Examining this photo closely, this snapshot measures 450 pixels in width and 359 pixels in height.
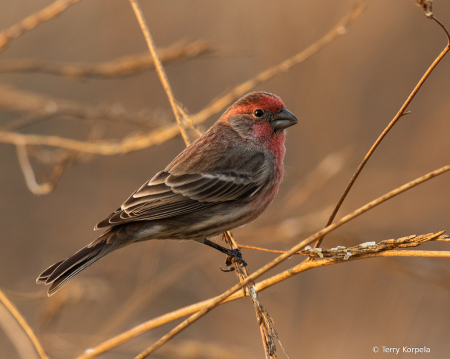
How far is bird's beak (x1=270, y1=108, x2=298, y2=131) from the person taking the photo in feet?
16.6

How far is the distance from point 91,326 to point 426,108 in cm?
641

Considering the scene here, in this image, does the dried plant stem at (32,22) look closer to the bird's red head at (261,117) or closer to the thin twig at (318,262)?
the bird's red head at (261,117)

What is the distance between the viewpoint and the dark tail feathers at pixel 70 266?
12.5 ft

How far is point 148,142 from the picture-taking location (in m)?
4.54

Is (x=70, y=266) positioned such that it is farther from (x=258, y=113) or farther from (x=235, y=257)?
(x=258, y=113)

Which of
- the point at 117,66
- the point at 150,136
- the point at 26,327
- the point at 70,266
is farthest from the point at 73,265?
the point at 117,66

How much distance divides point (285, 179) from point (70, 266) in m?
4.27

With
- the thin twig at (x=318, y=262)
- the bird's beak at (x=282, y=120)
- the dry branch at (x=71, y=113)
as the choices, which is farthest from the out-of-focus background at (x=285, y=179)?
the thin twig at (x=318, y=262)

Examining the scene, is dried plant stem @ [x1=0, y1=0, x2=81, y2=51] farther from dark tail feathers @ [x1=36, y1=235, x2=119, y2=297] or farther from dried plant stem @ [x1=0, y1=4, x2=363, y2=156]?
dark tail feathers @ [x1=36, y1=235, x2=119, y2=297]

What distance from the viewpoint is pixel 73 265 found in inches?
154

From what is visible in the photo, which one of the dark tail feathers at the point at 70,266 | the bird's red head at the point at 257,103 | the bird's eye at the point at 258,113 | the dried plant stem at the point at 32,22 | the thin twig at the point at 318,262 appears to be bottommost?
the thin twig at the point at 318,262

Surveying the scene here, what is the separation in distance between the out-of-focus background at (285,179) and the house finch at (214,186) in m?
0.48

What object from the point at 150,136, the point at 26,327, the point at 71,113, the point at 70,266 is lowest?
the point at 26,327

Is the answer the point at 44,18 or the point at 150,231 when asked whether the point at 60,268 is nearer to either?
the point at 150,231
